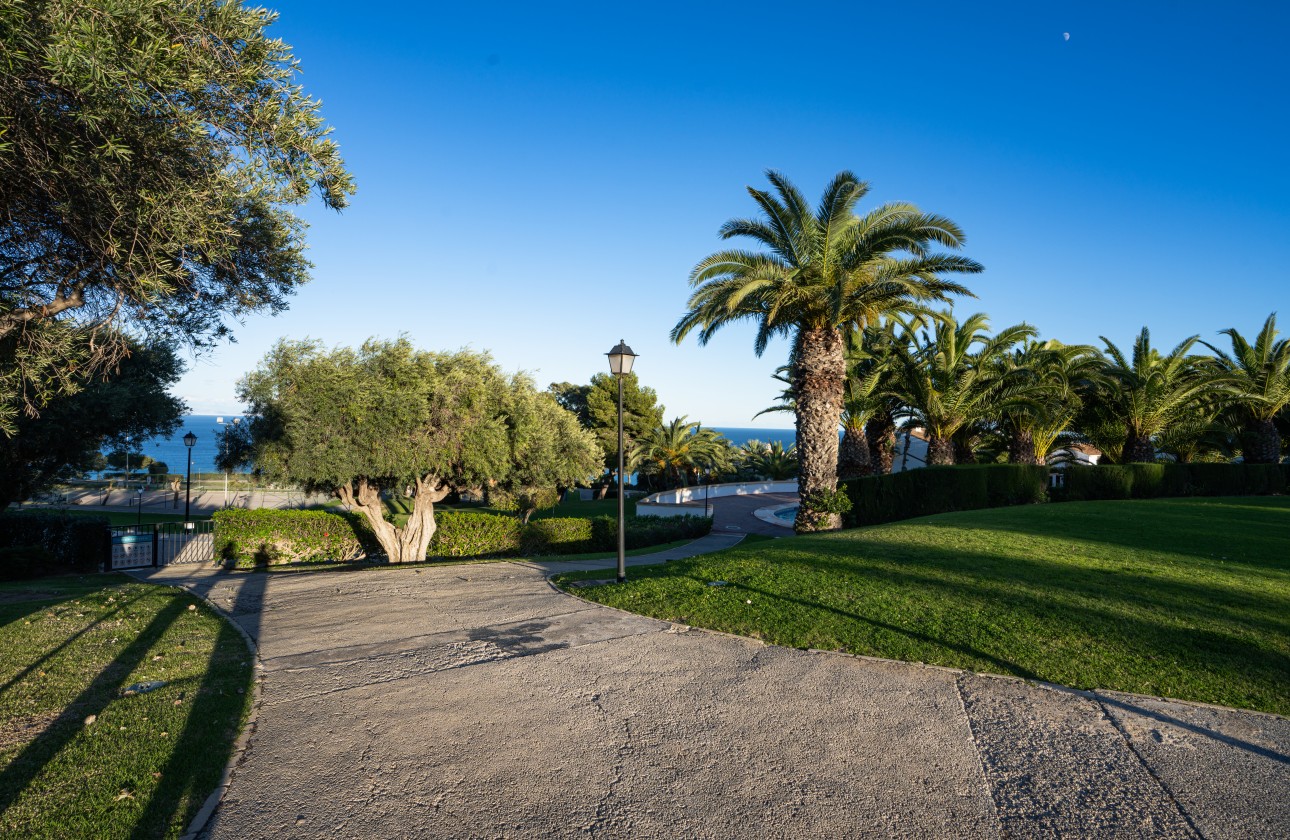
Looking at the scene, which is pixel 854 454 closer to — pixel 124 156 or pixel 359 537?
pixel 359 537

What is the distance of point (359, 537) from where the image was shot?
19219 mm

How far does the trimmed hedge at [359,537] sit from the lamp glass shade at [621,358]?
28.6 feet

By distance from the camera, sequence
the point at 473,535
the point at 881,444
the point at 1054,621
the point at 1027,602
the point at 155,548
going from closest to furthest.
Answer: the point at 1054,621
the point at 1027,602
the point at 155,548
the point at 473,535
the point at 881,444

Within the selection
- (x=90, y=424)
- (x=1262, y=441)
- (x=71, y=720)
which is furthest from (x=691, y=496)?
(x=71, y=720)

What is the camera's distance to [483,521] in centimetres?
1869

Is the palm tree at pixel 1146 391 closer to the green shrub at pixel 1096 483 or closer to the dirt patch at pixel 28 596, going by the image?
the green shrub at pixel 1096 483

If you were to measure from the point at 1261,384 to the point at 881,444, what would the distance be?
1950 cm

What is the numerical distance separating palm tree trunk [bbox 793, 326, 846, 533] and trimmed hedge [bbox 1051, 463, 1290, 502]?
14.5 meters

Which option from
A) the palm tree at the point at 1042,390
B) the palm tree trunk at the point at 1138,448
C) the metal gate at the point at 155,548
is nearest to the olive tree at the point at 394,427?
the metal gate at the point at 155,548

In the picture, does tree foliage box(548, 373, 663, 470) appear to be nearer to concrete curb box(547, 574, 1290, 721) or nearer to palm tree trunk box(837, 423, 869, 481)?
palm tree trunk box(837, 423, 869, 481)

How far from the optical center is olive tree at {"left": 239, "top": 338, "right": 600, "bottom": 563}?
14.9m

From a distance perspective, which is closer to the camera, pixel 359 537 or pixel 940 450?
pixel 359 537

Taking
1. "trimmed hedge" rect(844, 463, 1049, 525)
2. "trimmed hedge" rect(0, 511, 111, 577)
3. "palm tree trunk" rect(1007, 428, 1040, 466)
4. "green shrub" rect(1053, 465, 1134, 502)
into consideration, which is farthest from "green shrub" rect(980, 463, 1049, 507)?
"trimmed hedge" rect(0, 511, 111, 577)

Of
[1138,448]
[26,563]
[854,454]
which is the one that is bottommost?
[26,563]
